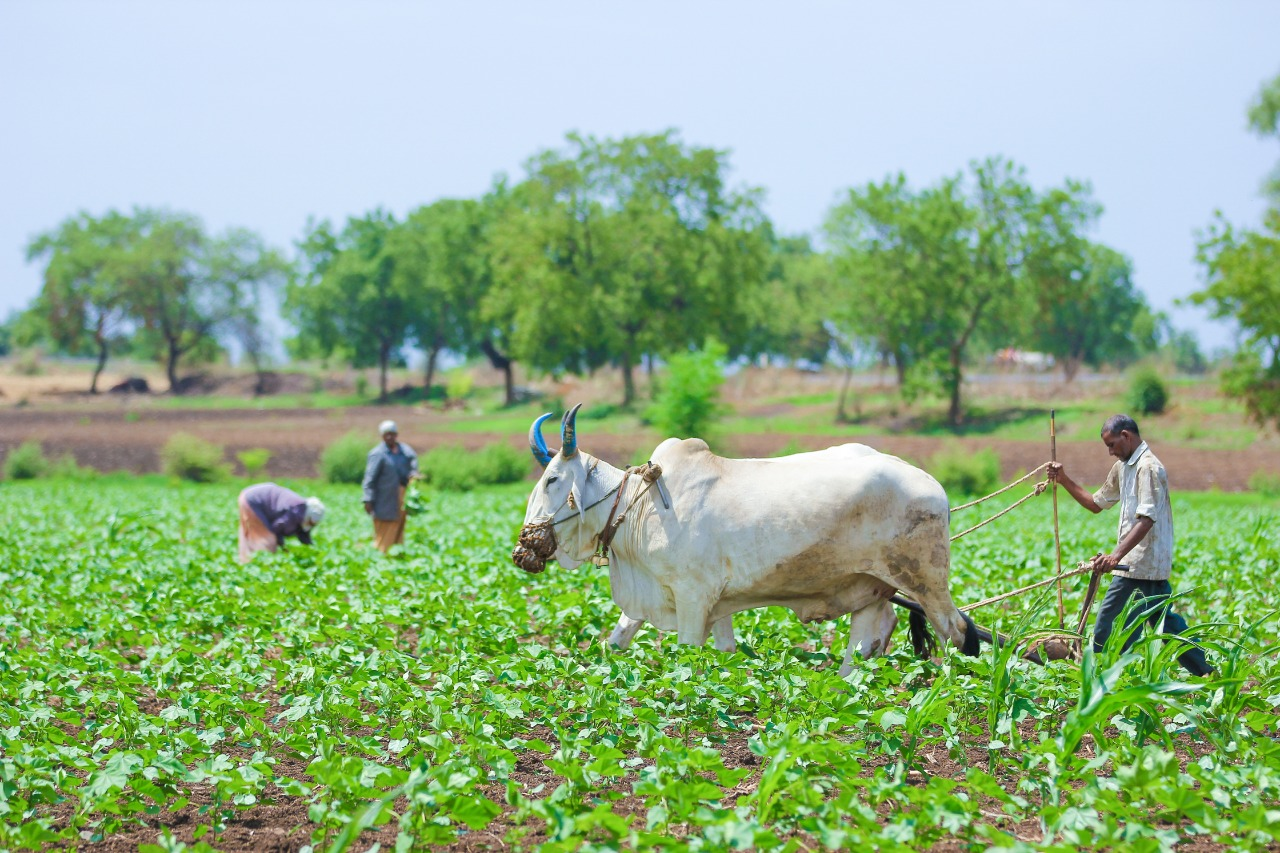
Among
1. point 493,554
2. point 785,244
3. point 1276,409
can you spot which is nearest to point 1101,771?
point 493,554

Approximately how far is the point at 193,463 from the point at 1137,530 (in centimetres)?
2569

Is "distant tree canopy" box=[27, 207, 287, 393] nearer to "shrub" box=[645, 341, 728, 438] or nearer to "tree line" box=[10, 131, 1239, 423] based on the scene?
"tree line" box=[10, 131, 1239, 423]

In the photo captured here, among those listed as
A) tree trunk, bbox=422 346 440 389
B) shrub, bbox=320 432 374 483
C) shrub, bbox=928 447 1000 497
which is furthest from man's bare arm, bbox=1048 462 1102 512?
tree trunk, bbox=422 346 440 389

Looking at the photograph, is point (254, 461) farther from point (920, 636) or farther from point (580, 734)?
point (580, 734)

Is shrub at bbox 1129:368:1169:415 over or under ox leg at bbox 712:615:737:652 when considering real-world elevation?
over

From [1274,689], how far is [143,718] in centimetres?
565

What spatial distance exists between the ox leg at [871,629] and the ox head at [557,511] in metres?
1.68

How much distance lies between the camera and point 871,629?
6855 millimetres

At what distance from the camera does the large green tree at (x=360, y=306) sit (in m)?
65.0

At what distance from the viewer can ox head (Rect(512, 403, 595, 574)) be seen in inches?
279

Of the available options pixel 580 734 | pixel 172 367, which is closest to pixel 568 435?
pixel 580 734

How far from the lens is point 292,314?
67.9m

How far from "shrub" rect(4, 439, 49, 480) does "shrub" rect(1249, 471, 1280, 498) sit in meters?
28.4

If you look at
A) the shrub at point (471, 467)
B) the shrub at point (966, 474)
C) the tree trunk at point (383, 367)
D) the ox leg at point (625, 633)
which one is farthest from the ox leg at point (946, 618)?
the tree trunk at point (383, 367)
